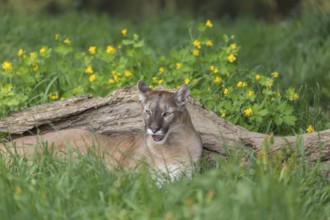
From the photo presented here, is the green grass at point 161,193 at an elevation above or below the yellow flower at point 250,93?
above

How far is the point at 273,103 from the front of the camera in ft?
26.6

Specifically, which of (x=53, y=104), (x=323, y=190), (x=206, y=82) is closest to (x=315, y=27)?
(x=206, y=82)

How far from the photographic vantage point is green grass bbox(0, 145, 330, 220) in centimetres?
489

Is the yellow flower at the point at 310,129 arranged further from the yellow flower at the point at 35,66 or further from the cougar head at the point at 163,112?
the yellow flower at the point at 35,66

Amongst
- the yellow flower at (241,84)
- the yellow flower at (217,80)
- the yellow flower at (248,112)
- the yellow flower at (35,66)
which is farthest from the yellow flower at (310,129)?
the yellow flower at (35,66)

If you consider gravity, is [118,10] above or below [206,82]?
below

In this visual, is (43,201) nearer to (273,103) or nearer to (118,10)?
(273,103)

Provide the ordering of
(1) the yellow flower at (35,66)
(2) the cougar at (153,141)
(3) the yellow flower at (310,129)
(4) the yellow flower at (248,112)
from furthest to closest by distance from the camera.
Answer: (1) the yellow flower at (35,66) → (4) the yellow flower at (248,112) → (3) the yellow flower at (310,129) → (2) the cougar at (153,141)

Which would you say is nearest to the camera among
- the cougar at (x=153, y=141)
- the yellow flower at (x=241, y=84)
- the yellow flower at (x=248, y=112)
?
the cougar at (x=153, y=141)

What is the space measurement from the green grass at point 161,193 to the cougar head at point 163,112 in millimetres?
686

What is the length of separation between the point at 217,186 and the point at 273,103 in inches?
125

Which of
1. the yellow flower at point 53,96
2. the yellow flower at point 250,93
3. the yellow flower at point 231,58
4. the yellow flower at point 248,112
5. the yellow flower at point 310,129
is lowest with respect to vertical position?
the yellow flower at point 310,129

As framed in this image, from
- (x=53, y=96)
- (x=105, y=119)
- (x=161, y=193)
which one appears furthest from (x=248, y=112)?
(x=161, y=193)

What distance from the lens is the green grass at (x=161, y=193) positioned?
16.1ft
